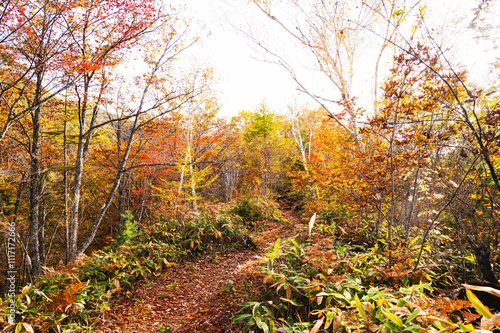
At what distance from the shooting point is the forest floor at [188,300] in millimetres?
3232

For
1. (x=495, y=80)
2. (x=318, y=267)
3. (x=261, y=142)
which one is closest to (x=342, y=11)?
(x=495, y=80)

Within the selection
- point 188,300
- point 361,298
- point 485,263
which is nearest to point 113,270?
point 188,300

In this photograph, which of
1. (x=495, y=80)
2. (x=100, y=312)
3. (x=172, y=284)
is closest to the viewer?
(x=495, y=80)

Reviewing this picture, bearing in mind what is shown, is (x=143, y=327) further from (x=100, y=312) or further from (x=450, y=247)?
(x=450, y=247)

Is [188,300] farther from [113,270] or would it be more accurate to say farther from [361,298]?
[361,298]

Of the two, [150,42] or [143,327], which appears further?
[150,42]

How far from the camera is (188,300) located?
159 inches

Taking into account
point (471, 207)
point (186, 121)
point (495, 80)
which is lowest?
point (471, 207)

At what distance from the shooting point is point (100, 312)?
11.1 ft

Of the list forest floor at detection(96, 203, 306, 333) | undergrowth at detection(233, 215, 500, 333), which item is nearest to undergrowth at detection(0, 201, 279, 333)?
forest floor at detection(96, 203, 306, 333)

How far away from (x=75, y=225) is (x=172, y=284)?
421 centimetres

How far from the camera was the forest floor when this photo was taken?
3232 mm

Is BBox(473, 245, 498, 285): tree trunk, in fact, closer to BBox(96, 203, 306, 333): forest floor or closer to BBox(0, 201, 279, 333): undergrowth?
BBox(96, 203, 306, 333): forest floor

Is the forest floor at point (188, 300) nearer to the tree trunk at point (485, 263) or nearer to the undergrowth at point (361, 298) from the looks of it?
the undergrowth at point (361, 298)
